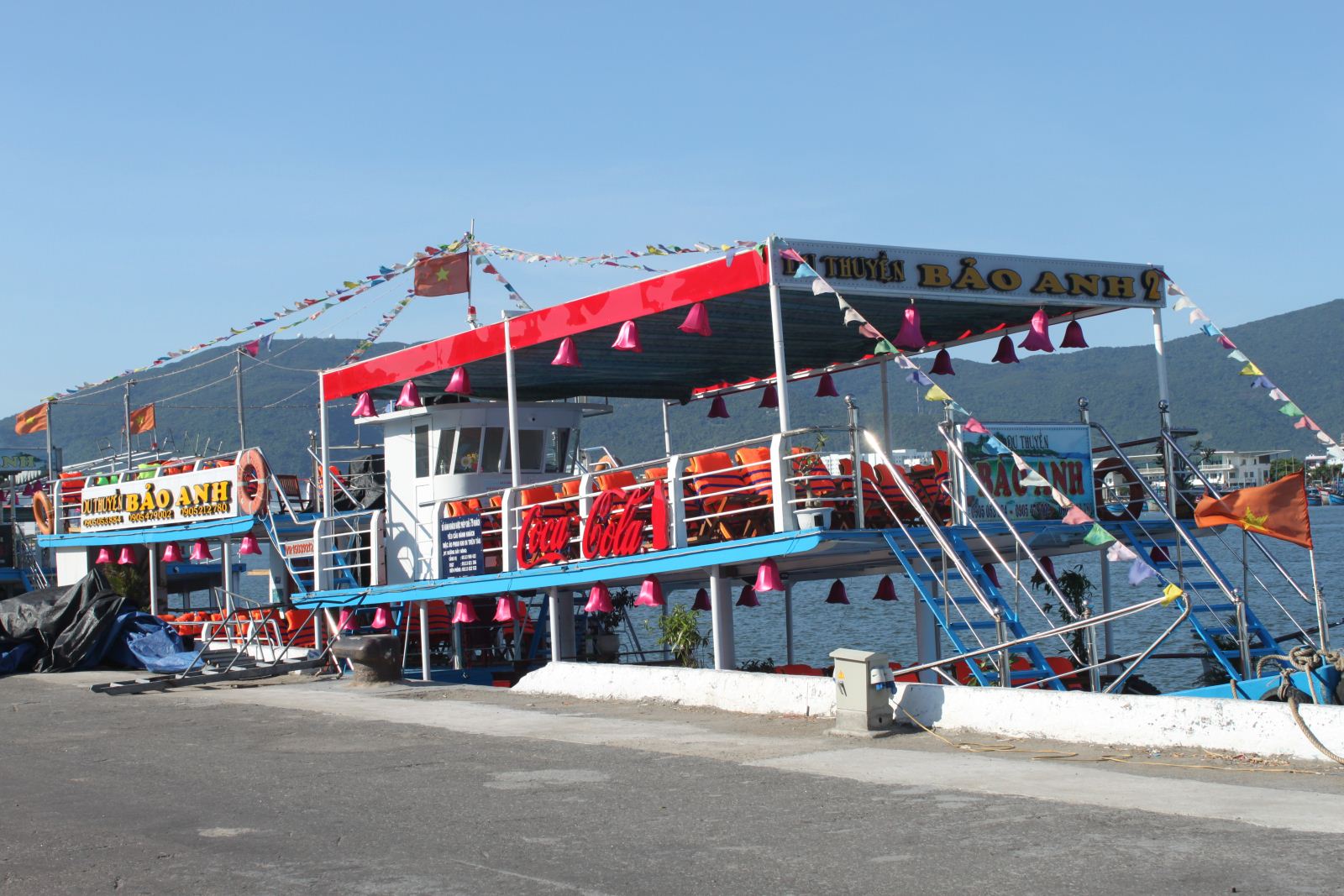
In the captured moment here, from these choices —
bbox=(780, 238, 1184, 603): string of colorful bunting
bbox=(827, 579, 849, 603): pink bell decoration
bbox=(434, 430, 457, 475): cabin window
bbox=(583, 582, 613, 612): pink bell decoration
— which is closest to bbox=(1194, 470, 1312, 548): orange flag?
bbox=(780, 238, 1184, 603): string of colorful bunting

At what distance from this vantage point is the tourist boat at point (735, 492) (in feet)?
47.1

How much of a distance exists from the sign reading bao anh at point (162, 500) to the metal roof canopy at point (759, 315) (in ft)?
13.4

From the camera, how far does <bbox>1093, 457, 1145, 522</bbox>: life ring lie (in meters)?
16.9

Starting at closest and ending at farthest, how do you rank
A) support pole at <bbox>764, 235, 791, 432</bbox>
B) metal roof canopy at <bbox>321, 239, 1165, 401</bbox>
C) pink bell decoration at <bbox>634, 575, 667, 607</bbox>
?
support pole at <bbox>764, 235, 791, 432</bbox> < metal roof canopy at <bbox>321, 239, 1165, 401</bbox> < pink bell decoration at <bbox>634, 575, 667, 607</bbox>

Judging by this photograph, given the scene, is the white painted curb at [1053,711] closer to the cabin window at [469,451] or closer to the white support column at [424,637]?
the white support column at [424,637]

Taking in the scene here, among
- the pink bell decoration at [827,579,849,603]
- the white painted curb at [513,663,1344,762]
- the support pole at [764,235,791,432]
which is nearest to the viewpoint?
the white painted curb at [513,663,1344,762]

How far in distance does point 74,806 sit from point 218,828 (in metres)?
1.67

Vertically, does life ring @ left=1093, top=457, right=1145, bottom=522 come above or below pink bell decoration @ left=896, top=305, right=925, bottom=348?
below

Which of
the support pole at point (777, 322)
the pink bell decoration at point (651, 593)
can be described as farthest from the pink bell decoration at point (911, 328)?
the pink bell decoration at point (651, 593)

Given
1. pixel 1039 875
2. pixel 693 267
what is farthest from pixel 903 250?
pixel 1039 875

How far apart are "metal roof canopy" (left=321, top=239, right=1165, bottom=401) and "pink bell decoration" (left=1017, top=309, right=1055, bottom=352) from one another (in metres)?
0.22

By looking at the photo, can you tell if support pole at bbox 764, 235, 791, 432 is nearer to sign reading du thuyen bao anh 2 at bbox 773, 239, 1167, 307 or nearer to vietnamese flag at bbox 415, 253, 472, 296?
sign reading du thuyen bao anh 2 at bbox 773, 239, 1167, 307

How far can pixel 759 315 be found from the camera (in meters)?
16.6

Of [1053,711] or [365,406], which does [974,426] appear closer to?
[1053,711]
